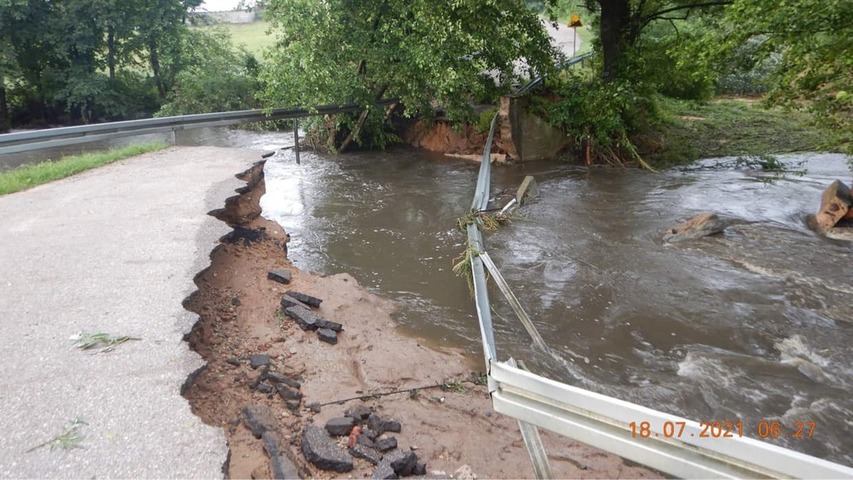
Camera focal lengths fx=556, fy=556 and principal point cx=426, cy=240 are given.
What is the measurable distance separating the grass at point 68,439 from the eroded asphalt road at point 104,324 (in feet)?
0.08

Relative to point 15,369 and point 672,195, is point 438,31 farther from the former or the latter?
point 15,369

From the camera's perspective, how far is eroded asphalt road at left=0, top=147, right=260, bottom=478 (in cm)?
253

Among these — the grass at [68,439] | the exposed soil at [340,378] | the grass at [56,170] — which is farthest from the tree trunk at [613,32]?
the grass at [68,439]

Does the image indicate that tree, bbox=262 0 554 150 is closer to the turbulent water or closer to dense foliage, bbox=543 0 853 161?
dense foliage, bbox=543 0 853 161

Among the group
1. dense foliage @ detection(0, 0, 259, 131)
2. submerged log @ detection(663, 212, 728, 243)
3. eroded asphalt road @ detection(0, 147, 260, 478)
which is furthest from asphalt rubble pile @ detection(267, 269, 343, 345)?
dense foliage @ detection(0, 0, 259, 131)

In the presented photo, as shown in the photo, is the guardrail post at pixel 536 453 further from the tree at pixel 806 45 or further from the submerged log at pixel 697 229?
the submerged log at pixel 697 229

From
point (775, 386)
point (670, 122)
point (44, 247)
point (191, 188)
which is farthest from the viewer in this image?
point (670, 122)

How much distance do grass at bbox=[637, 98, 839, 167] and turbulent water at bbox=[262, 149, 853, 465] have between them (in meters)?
1.26

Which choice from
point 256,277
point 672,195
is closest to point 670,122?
point 672,195

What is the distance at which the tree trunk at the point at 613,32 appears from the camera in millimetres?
12297

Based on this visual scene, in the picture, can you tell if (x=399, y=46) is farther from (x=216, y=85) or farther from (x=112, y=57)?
(x=112, y=57)

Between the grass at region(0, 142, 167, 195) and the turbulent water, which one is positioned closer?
the turbulent water

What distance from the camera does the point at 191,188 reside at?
658cm

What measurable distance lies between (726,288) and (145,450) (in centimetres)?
582
